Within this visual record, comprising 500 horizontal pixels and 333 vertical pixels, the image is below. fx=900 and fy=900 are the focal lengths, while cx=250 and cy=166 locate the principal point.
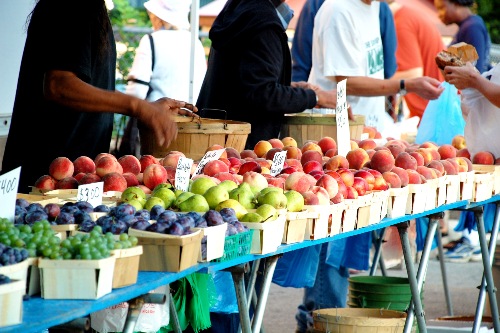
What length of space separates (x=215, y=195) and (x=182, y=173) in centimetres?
21

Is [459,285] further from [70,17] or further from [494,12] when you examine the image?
[494,12]

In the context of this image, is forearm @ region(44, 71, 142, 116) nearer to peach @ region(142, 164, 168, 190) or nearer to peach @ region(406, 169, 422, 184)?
peach @ region(142, 164, 168, 190)

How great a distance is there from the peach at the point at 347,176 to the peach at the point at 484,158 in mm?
1176

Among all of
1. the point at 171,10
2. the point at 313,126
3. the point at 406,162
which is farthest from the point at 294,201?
the point at 171,10

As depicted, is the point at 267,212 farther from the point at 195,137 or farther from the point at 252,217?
the point at 195,137

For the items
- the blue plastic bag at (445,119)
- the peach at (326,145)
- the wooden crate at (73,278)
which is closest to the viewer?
the wooden crate at (73,278)

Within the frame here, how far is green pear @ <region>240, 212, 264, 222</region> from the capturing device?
2653 mm

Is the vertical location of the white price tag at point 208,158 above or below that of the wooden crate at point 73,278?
above

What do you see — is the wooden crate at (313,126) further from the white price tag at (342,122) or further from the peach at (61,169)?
the peach at (61,169)

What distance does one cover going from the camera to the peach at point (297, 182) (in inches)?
122

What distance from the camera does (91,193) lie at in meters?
2.65

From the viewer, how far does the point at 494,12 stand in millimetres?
16609

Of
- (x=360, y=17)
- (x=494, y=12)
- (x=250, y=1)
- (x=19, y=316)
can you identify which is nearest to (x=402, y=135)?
(x=360, y=17)

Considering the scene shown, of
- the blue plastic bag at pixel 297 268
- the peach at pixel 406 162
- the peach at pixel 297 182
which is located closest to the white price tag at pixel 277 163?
the peach at pixel 297 182
